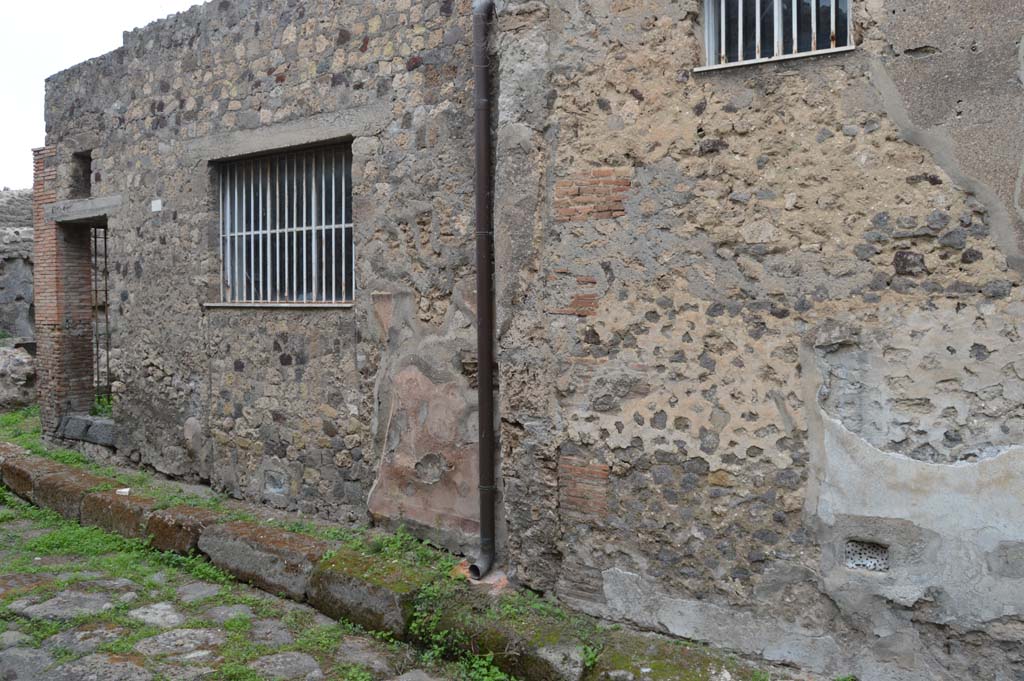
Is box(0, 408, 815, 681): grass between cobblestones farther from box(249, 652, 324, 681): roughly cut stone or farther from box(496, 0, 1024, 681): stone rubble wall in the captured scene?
box(496, 0, 1024, 681): stone rubble wall

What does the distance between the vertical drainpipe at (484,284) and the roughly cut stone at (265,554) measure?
3.59 ft

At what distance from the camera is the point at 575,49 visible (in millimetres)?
4246

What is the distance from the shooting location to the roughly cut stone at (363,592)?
464cm

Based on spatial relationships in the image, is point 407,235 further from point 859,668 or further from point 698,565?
point 859,668

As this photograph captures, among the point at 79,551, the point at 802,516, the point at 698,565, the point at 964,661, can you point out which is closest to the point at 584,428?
the point at 698,565

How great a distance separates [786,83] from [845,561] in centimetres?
209

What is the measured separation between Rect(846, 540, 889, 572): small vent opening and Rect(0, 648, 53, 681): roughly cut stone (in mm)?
3866

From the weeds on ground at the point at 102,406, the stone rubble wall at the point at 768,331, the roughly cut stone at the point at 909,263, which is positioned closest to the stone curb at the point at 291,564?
the stone rubble wall at the point at 768,331

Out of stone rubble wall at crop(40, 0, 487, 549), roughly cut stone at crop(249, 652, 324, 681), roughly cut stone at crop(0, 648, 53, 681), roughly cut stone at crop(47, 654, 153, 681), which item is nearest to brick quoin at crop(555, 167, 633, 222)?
stone rubble wall at crop(40, 0, 487, 549)

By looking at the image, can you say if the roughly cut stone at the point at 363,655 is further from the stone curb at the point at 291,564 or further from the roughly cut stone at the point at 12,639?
the roughly cut stone at the point at 12,639

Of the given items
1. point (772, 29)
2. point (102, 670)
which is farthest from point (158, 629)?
point (772, 29)

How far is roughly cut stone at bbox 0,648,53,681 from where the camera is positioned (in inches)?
165

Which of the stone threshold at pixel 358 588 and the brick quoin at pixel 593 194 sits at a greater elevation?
the brick quoin at pixel 593 194

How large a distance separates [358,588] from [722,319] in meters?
2.57
